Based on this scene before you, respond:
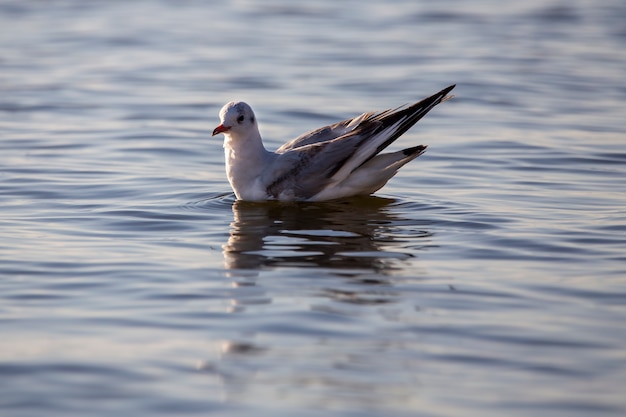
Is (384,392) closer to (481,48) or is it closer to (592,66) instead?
(592,66)

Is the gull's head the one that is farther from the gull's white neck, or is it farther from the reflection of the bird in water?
the reflection of the bird in water

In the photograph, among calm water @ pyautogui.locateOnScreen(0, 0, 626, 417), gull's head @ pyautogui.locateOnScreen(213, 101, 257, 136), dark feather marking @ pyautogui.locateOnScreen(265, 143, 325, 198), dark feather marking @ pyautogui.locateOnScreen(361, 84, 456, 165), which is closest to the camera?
calm water @ pyautogui.locateOnScreen(0, 0, 626, 417)

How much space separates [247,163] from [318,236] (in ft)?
4.56

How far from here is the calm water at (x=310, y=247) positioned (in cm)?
573

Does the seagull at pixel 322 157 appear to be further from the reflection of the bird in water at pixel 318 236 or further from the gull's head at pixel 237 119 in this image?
the reflection of the bird in water at pixel 318 236

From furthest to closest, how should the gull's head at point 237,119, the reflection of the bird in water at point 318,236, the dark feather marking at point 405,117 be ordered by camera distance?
the gull's head at point 237,119 < the dark feather marking at point 405,117 < the reflection of the bird in water at point 318,236

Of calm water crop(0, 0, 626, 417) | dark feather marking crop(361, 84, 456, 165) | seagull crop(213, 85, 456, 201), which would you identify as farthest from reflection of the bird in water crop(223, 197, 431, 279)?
dark feather marking crop(361, 84, 456, 165)

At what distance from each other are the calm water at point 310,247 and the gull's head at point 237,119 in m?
0.67

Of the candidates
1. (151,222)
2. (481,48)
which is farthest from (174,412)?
(481,48)

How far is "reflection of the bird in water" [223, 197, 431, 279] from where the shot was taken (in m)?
7.97

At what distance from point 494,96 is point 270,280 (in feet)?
28.4

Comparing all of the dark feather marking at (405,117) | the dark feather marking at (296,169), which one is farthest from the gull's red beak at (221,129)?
the dark feather marking at (405,117)

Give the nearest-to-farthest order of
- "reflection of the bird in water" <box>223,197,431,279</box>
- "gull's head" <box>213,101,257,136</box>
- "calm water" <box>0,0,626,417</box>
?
1. "calm water" <box>0,0,626,417</box>
2. "reflection of the bird in water" <box>223,197,431,279</box>
3. "gull's head" <box>213,101,257,136</box>

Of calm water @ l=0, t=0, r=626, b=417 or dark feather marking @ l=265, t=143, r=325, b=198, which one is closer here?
calm water @ l=0, t=0, r=626, b=417
